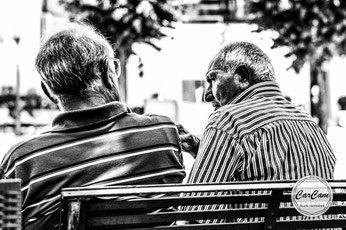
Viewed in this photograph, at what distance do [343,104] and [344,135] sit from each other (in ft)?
33.2

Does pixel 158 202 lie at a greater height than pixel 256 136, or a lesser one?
lesser

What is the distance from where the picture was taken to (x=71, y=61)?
1.89 m

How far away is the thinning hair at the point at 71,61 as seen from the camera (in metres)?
1.89

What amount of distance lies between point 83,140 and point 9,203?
1.61 feet

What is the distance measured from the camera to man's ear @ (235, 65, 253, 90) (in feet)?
7.91

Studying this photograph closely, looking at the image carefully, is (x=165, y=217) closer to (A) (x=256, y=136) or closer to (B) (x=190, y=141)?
(A) (x=256, y=136)

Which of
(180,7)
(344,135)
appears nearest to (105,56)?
(344,135)

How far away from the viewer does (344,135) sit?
3.48 meters

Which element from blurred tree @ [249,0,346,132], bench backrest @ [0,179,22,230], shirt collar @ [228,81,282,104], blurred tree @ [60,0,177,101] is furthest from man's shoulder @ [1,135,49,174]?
blurred tree @ [249,0,346,132]

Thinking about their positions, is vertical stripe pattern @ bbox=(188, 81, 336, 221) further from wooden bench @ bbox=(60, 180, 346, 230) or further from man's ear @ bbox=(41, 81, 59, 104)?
man's ear @ bbox=(41, 81, 59, 104)

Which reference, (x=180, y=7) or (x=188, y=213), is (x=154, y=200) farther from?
(x=180, y=7)

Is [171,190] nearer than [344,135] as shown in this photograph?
Yes

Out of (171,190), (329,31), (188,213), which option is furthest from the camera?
(329,31)

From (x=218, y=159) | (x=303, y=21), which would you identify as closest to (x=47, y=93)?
(x=218, y=159)
